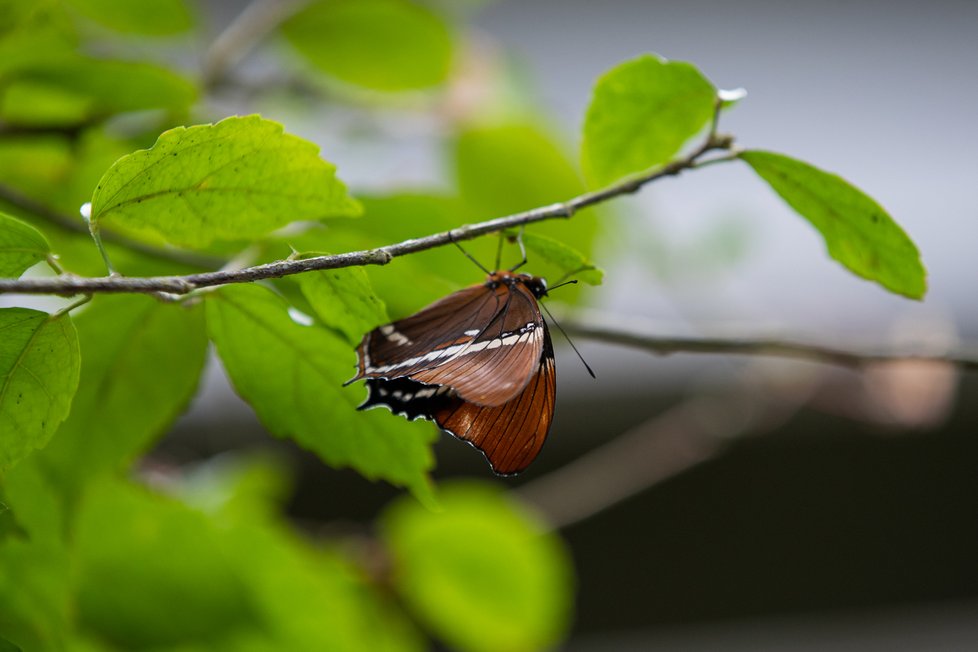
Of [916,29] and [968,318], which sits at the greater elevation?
[916,29]

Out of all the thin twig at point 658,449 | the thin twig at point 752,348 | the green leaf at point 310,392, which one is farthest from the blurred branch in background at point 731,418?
the green leaf at point 310,392

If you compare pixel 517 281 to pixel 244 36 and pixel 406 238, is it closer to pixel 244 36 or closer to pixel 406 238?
pixel 406 238

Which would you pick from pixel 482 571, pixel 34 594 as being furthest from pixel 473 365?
pixel 482 571

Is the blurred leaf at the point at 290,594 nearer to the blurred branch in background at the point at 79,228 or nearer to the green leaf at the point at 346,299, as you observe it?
the blurred branch in background at the point at 79,228

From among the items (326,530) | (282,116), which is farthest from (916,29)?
(326,530)

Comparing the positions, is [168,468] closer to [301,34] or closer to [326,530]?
[301,34]

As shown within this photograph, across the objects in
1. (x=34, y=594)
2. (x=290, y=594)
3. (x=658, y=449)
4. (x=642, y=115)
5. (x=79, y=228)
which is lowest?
(x=658, y=449)

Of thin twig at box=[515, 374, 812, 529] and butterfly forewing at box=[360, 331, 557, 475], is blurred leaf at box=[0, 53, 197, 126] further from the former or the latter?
thin twig at box=[515, 374, 812, 529]
